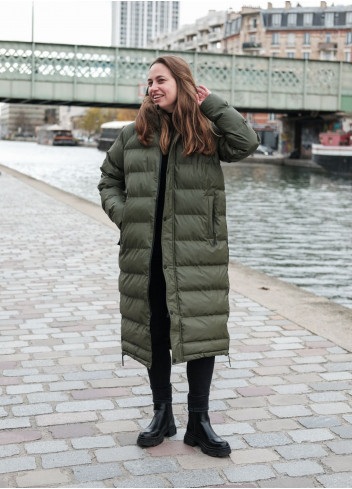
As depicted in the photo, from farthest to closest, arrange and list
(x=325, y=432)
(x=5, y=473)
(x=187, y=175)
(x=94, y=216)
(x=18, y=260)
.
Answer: (x=94, y=216), (x=18, y=260), (x=325, y=432), (x=187, y=175), (x=5, y=473)

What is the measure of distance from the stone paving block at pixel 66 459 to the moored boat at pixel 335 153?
4688cm

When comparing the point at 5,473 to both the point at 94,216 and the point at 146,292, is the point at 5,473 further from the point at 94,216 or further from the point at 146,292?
the point at 94,216

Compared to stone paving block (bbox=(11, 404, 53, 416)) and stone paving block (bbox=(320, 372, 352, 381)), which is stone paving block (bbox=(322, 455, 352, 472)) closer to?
stone paving block (bbox=(320, 372, 352, 381))

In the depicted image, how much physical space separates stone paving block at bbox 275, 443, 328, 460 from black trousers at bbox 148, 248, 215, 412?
41cm

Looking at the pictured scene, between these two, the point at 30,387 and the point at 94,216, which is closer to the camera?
the point at 30,387

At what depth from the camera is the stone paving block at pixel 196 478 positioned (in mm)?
3330

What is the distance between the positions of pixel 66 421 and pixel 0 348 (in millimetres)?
1625

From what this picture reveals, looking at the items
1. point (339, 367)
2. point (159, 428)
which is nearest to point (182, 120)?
point (159, 428)

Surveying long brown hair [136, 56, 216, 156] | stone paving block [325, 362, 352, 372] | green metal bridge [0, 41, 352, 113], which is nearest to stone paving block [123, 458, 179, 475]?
long brown hair [136, 56, 216, 156]

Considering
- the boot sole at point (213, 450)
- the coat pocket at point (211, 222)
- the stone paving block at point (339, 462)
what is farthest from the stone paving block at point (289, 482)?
the coat pocket at point (211, 222)

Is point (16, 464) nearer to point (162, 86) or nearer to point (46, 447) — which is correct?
point (46, 447)

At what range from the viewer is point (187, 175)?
3.64 metres

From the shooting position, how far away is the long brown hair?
360 centimetres

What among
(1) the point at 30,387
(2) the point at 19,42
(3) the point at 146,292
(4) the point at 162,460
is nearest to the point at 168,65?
(3) the point at 146,292
